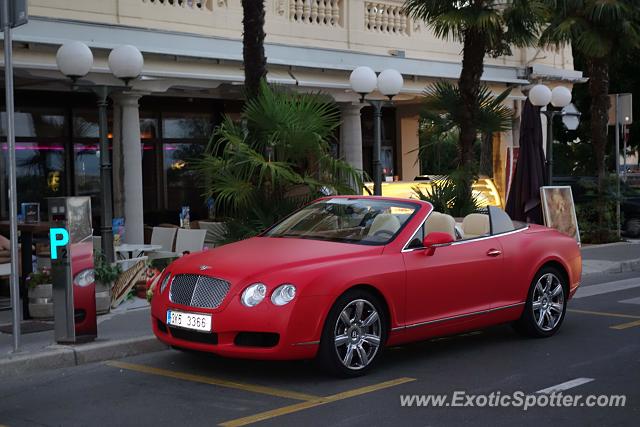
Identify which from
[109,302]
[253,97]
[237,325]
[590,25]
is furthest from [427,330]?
[590,25]

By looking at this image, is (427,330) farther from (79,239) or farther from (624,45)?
(624,45)

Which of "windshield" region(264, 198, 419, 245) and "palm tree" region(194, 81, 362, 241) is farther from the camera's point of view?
"palm tree" region(194, 81, 362, 241)

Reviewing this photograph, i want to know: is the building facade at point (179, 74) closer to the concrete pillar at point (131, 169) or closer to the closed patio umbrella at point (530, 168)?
the concrete pillar at point (131, 169)

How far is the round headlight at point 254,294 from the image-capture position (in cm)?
718

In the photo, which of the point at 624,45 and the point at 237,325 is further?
the point at 624,45

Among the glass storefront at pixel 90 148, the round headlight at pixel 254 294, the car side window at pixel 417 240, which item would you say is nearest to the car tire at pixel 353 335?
the round headlight at pixel 254 294

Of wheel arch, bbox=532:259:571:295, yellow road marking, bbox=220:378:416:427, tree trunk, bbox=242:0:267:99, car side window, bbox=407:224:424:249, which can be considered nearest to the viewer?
yellow road marking, bbox=220:378:416:427

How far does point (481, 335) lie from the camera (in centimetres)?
964

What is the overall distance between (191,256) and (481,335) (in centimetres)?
337

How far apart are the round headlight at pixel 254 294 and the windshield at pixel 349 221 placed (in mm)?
1251

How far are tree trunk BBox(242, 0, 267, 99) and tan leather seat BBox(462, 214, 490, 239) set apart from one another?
408 cm

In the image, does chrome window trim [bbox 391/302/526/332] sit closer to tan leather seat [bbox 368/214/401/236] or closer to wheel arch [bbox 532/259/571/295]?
wheel arch [bbox 532/259/571/295]

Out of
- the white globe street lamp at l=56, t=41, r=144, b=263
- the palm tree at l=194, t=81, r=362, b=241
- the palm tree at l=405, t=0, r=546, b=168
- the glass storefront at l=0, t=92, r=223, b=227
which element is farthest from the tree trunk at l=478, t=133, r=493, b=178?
the white globe street lamp at l=56, t=41, r=144, b=263

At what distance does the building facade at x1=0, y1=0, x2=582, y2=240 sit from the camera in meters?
14.5
